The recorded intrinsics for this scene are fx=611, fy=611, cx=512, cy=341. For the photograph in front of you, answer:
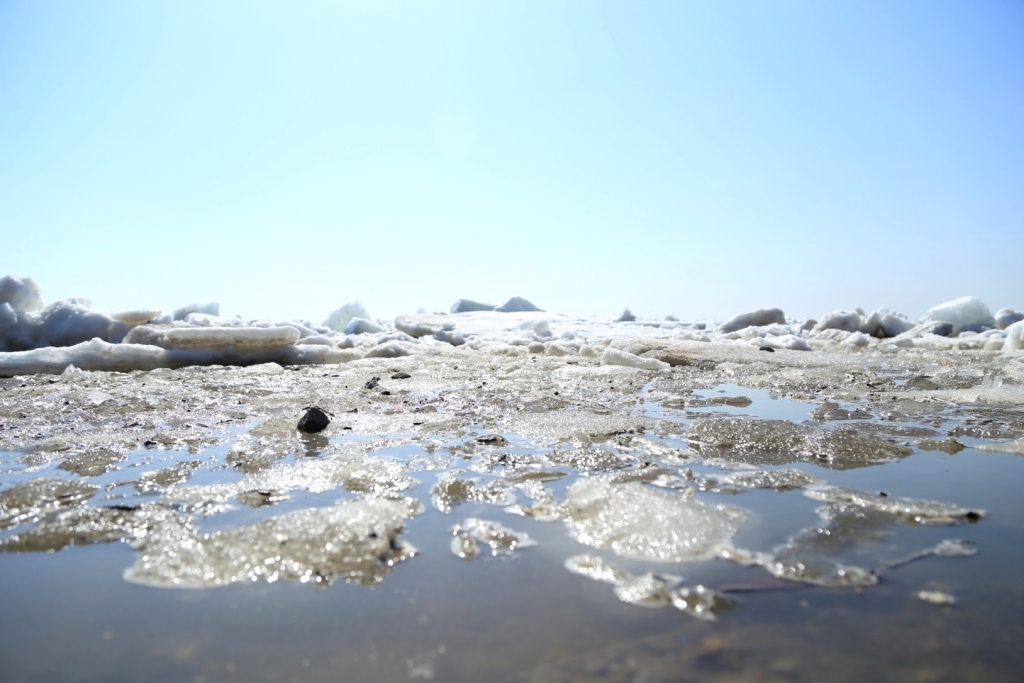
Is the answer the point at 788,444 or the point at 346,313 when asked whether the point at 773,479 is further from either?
the point at 346,313

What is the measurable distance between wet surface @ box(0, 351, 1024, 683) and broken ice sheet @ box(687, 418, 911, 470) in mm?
19

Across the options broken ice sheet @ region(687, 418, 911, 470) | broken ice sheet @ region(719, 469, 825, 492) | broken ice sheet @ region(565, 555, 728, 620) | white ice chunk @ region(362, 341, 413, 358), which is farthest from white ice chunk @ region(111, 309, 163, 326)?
broken ice sheet @ region(565, 555, 728, 620)

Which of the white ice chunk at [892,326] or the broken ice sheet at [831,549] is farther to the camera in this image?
the white ice chunk at [892,326]

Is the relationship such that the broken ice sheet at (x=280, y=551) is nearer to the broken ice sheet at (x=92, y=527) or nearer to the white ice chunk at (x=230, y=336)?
the broken ice sheet at (x=92, y=527)

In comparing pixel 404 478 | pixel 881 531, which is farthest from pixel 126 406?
pixel 881 531

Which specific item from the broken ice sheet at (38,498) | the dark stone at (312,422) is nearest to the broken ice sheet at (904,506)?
the dark stone at (312,422)

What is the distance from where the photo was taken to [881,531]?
4.88 feet

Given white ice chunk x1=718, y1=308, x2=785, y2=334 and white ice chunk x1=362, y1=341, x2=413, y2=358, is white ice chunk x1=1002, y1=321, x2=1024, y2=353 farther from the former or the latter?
white ice chunk x1=362, y1=341, x2=413, y2=358

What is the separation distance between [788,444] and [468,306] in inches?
586

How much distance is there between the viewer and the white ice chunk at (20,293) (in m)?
7.09

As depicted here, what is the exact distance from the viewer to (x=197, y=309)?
10039 millimetres

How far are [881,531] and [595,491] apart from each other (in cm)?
71

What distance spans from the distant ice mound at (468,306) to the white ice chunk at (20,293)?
1018cm

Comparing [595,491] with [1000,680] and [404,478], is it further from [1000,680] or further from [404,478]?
[1000,680]
